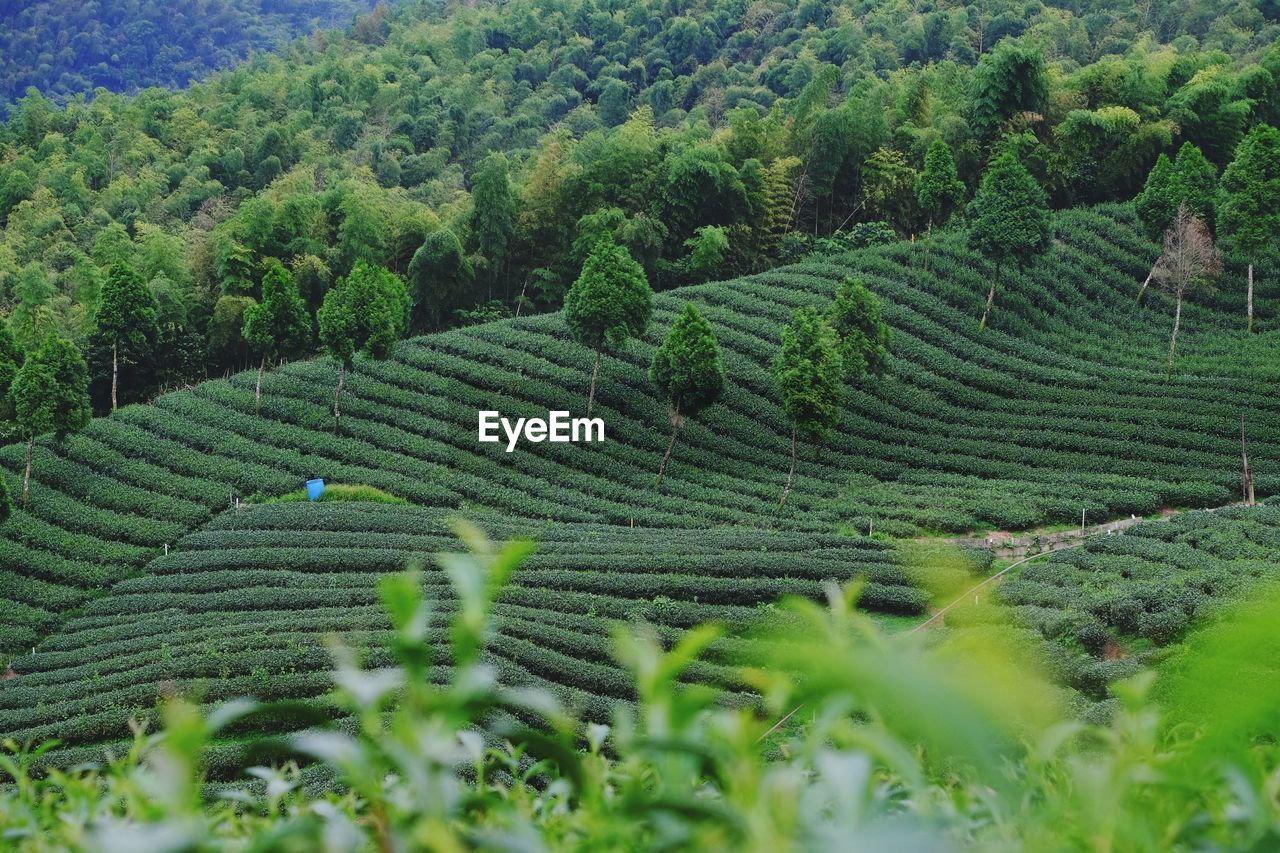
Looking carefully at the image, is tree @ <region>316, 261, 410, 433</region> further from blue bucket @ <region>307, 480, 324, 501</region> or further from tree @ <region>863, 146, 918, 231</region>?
tree @ <region>863, 146, 918, 231</region>

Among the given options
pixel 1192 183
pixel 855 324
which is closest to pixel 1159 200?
pixel 1192 183

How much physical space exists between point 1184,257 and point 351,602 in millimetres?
24276

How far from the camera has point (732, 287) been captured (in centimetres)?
3716

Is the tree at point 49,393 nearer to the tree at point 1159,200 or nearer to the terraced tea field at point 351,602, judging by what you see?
the terraced tea field at point 351,602

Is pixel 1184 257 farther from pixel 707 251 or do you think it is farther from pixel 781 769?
pixel 781 769

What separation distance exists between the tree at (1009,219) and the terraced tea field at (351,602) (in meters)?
14.5

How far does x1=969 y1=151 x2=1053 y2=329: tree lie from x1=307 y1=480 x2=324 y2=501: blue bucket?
18741 mm

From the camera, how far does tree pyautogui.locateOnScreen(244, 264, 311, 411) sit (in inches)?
1171

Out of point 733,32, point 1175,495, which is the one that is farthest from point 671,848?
point 733,32

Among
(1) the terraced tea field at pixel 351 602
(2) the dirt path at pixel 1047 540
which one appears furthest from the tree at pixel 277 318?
(2) the dirt path at pixel 1047 540

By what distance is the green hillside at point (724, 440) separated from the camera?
25.2m

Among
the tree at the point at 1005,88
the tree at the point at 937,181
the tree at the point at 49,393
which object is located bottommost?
the tree at the point at 49,393

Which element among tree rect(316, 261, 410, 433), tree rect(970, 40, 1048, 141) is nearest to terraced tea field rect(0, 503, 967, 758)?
tree rect(316, 261, 410, 433)

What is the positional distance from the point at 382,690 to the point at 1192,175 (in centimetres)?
3745
